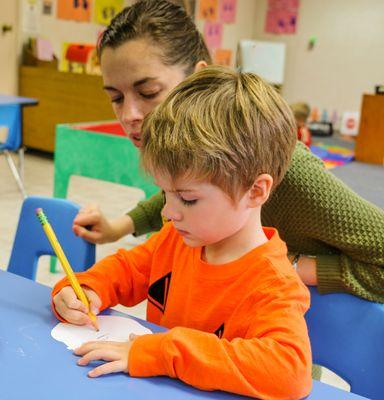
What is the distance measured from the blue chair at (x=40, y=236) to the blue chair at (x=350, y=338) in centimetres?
48

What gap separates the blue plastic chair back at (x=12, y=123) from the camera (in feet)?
9.75

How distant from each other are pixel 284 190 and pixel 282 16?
5.17 meters

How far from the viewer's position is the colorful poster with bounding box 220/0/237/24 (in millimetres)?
5746

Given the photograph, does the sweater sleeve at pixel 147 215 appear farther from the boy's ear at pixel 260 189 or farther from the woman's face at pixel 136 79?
the boy's ear at pixel 260 189

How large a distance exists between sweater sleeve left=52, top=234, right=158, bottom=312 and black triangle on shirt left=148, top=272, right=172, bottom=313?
3 cm

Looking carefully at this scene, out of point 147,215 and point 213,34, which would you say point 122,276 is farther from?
point 213,34

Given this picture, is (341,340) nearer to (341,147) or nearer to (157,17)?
(157,17)

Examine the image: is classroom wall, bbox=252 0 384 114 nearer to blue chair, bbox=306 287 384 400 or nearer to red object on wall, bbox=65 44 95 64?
red object on wall, bbox=65 44 95 64

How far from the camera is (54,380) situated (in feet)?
2.02

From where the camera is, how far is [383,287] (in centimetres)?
88

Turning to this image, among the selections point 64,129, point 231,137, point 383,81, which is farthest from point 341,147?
point 383,81

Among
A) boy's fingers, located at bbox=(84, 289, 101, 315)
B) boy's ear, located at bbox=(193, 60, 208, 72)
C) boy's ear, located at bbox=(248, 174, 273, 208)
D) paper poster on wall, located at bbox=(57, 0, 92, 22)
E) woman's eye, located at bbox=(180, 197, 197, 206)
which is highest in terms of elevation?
paper poster on wall, located at bbox=(57, 0, 92, 22)

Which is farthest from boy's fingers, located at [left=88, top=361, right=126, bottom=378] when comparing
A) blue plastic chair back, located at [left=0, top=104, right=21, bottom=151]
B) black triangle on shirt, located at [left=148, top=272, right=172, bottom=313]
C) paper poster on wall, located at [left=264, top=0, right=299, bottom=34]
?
paper poster on wall, located at [left=264, top=0, right=299, bottom=34]

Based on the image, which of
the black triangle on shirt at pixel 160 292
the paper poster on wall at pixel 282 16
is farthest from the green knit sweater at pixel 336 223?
the paper poster on wall at pixel 282 16
